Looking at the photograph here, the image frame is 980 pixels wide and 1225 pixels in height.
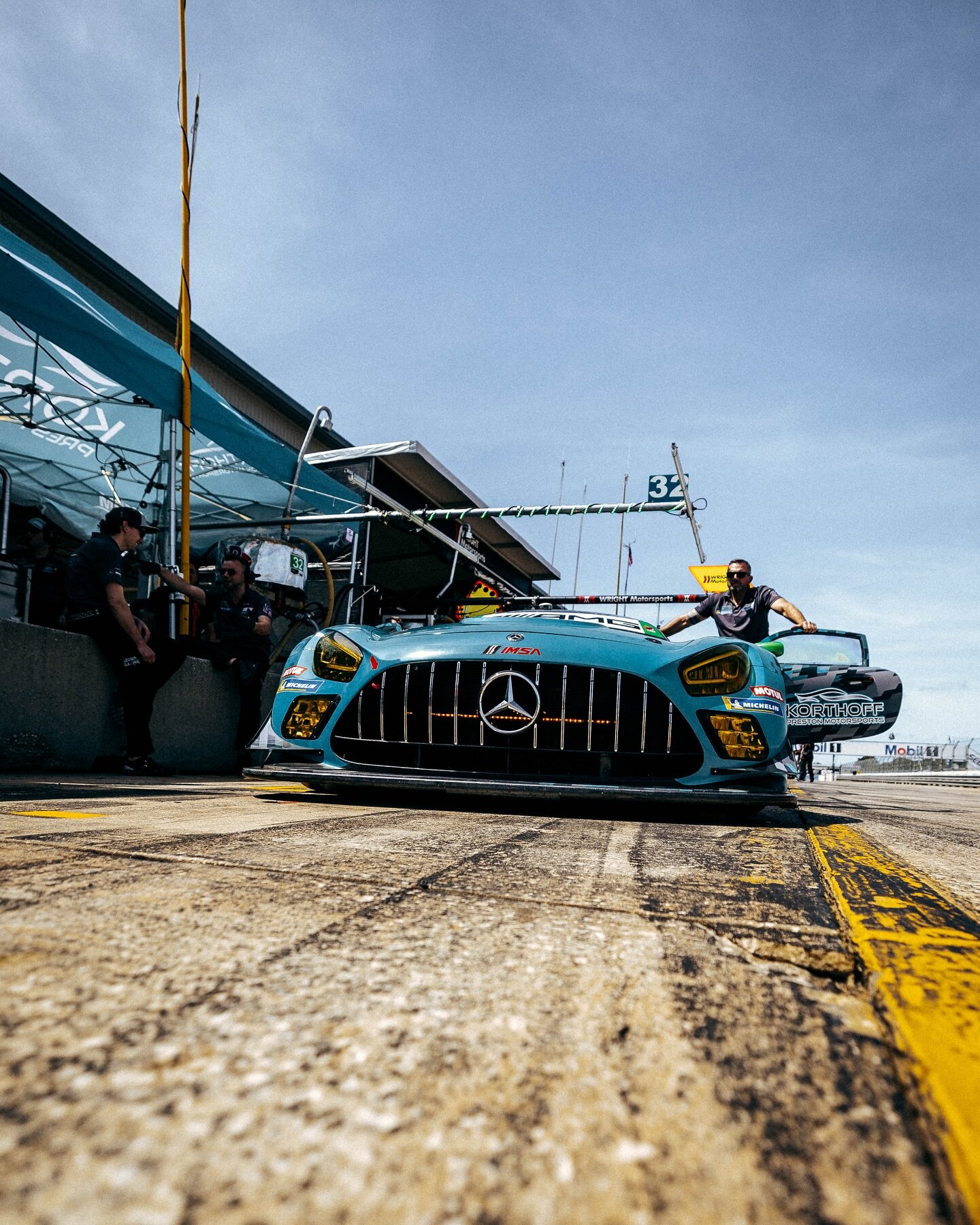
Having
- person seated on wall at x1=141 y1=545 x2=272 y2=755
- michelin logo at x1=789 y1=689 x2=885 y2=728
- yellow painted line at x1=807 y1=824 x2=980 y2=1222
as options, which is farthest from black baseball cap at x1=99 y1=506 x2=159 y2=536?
michelin logo at x1=789 y1=689 x2=885 y2=728

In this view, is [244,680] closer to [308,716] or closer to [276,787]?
[276,787]

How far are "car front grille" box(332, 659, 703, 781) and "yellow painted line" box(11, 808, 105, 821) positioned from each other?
1039 millimetres

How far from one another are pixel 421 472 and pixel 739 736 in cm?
760

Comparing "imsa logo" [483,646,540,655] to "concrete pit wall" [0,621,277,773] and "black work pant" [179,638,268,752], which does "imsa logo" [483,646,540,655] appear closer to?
"concrete pit wall" [0,621,277,773]

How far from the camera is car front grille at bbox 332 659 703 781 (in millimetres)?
2570

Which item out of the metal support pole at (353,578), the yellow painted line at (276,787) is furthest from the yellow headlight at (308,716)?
the metal support pole at (353,578)

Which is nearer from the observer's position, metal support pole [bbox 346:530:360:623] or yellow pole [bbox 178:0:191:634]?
yellow pole [bbox 178:0:191:634]

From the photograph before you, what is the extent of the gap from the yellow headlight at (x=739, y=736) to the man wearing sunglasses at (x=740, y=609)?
2063 millimetres

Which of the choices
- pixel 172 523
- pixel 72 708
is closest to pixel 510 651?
pixel 72 708

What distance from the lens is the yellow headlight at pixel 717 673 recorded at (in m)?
2.59

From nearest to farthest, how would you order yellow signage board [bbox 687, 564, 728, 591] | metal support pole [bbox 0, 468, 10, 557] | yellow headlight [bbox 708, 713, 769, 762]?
yellow headlight [bbox 708, 713, 769, 762], metal support pole [bbox 0, 468, 10, 557], yellow signage board [bbox 687, 564, 728, 591]

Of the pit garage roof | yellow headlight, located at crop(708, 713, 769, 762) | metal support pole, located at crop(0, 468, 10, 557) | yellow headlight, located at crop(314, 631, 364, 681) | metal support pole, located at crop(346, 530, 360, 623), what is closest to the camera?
yellow headlight, located at crop(708, 713, 769, 762)

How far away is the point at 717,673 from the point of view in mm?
2625

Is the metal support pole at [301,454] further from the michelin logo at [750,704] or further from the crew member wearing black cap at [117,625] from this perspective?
the michelin logo at [750,704]
